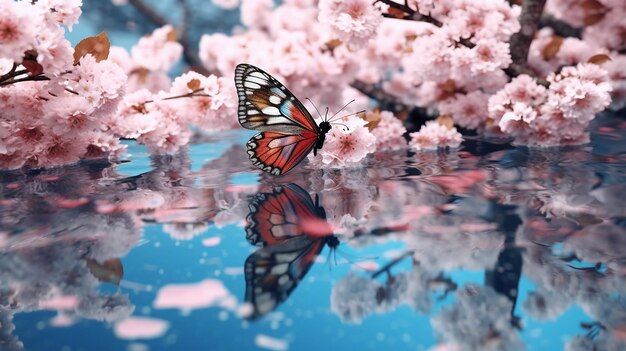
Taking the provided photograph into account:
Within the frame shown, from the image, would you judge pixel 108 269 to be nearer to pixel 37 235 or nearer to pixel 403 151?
pixel 37 235

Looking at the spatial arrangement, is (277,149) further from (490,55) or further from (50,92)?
(490,55)

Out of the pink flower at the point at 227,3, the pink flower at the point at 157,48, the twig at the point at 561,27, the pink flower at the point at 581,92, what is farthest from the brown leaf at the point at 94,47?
the pink flower at the point at 227,3

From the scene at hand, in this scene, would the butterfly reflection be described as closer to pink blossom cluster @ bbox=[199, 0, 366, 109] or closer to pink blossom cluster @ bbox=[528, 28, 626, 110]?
pink blossom cluster @ bbox=[199, 0, 366, 109]

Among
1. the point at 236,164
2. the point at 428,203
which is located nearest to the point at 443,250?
the point at 428,203

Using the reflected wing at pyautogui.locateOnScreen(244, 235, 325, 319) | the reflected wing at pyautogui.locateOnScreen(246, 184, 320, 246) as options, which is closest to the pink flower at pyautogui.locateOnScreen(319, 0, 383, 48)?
the reflected wing at pyautogui.locateOnScreen(246, 184, 320, 246)

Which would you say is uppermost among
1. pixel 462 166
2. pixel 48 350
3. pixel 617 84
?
pixel 617 84

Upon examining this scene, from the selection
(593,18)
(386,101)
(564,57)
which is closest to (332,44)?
(386,101)

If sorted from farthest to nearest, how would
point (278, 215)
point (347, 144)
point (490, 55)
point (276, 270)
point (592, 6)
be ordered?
point (592, 6)
point (490, 55)
point (347, 144)
point (278, 215)
point (276, 270)
